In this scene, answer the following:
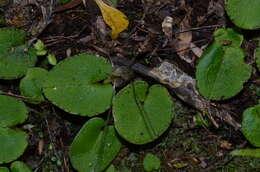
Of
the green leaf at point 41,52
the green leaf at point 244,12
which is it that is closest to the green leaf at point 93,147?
the green leaf at point 41,52

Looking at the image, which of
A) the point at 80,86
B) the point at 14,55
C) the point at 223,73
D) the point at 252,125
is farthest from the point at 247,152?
the point at 14,55

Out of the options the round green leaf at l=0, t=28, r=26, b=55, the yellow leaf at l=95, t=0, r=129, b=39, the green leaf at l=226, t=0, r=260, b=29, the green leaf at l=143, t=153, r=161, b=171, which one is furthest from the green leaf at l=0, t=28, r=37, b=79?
the green leaf at l=226, t=0, r=260, b=29

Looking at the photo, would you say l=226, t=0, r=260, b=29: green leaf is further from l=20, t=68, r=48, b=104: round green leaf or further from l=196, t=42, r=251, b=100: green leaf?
l=20, t=68, r=48, b=104: round green leaf

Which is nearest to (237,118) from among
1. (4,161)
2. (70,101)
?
(70,101)

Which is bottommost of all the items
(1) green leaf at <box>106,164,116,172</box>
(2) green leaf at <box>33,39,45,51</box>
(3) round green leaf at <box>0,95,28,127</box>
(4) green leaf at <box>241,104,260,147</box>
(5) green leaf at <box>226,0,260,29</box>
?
(1) green leaf at <box>106,164,116,172</box>

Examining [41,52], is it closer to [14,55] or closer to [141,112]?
[14,55]

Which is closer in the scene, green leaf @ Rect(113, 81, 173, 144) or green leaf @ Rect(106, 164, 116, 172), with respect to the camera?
green leaf @ Rect(113, 81, 173, 144)

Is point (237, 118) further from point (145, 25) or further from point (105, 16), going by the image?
point (105, 16)
